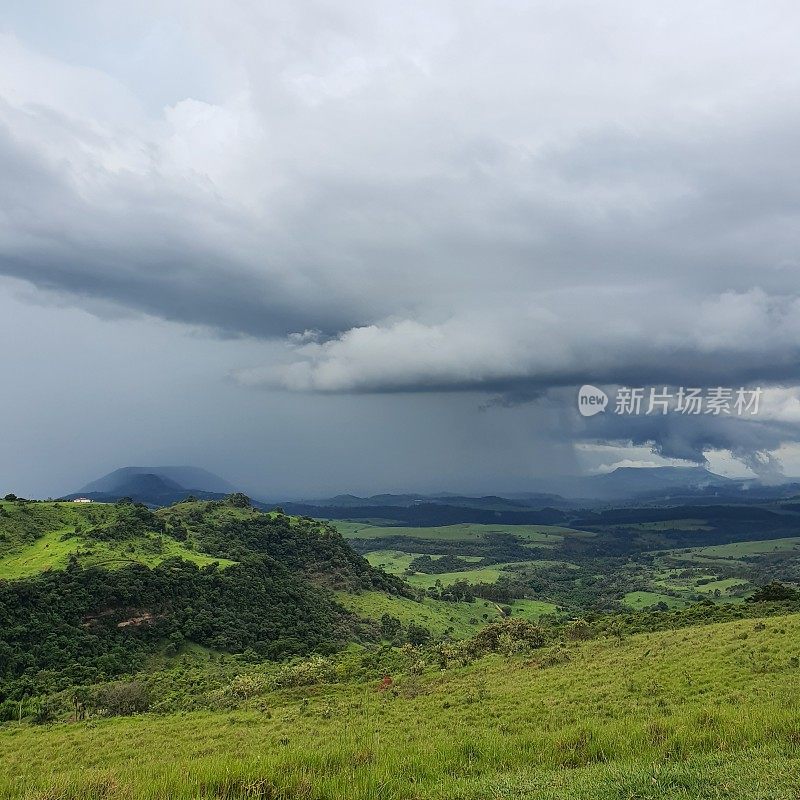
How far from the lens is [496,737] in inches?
623

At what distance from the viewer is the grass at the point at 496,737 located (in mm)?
10789

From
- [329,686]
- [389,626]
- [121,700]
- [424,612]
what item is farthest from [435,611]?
[329,686]

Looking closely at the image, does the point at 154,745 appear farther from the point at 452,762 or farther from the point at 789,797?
the point at 789,797

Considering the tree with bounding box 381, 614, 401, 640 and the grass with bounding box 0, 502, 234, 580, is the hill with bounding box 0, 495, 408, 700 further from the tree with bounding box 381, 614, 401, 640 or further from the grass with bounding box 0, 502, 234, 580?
the tree with bounding box 381, 614, 401, 640

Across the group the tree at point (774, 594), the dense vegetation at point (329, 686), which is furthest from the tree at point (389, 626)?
the tree at point (774, 594)

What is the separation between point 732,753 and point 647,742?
2125mm

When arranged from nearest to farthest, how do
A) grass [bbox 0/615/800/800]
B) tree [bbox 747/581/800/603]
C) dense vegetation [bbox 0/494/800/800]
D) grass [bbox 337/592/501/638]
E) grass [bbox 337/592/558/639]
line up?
1. grass [bbox 0/615/800/800]
2. dense vegetation [bbox 0/494/800/800]
3. tree [bbox 747/581/800/603]
4. grass [bbox 337/592/501/638]
5. grass [bbox 337/592/558/639]

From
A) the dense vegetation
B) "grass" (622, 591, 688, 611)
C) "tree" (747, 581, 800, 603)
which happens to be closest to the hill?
the dense vegetation

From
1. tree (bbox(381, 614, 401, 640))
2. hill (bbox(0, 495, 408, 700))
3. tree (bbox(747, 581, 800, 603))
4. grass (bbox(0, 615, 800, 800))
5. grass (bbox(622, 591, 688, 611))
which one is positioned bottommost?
grass (bbox(622, 591, 688, 611))

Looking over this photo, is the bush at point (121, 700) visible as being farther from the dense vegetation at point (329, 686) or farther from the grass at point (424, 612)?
the grass at point (424, 612)

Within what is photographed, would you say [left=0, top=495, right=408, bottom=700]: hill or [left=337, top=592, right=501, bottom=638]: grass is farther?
[left=337, top=592, right=501, bottom=638]: grass

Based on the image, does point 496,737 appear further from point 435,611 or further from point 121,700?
point 435,611

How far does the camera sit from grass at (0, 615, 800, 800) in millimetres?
10789

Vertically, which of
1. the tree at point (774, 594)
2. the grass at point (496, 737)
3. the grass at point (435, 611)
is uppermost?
the grass at point (496, 737)
